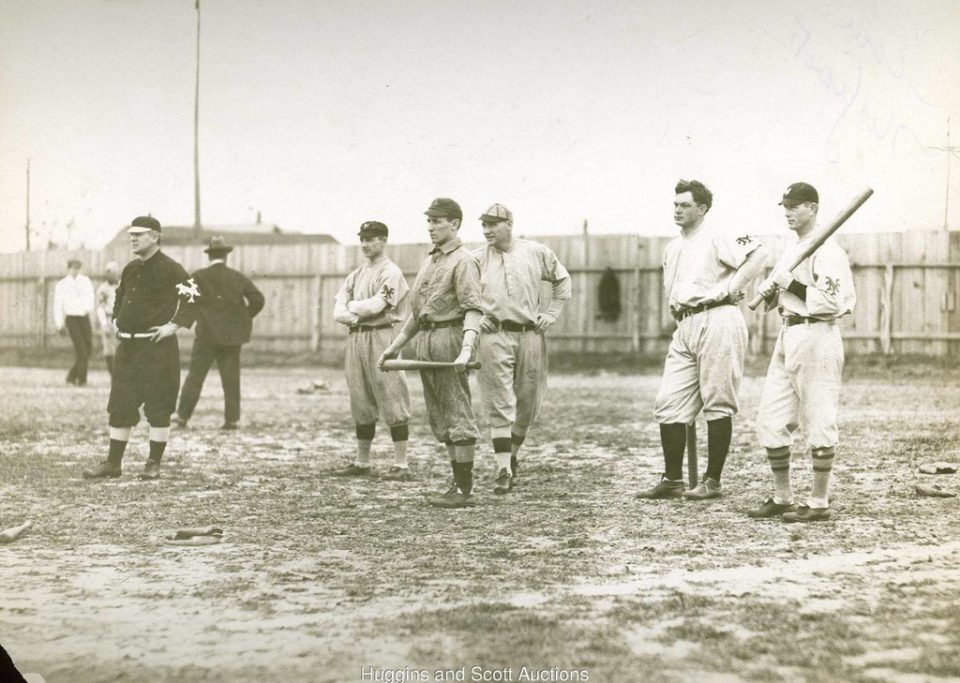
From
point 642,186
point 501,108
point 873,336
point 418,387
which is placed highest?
point 501,108

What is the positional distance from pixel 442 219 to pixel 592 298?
9943mm

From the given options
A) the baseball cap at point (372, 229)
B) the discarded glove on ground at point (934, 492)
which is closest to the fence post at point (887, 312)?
the discarded glove on ground at point (934, 492)

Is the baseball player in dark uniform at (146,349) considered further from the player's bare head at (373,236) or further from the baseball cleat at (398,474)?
the baseball cleat at (398,474)

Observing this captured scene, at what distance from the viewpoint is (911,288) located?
10.9 meters

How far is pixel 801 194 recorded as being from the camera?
4.69 m

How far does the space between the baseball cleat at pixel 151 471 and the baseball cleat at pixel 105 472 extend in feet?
0.51

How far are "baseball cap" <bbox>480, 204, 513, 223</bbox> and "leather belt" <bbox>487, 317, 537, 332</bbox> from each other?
0.62 meters

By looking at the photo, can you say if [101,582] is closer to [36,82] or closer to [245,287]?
[36,82]

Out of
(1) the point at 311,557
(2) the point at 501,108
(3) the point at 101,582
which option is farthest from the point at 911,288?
(3) the point at 101,582

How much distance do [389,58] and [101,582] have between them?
2.87 metres

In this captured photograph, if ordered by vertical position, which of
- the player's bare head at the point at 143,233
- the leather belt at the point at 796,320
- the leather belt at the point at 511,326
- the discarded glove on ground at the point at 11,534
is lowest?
the discarded glove on ground at the point at 11,534

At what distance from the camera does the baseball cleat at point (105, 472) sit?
603 centimetres

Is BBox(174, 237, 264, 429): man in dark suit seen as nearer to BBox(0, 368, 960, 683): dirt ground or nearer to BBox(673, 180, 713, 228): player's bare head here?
BBox(0, 368, 960, 683): dirt ground

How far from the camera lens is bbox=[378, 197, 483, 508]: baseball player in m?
5.22
